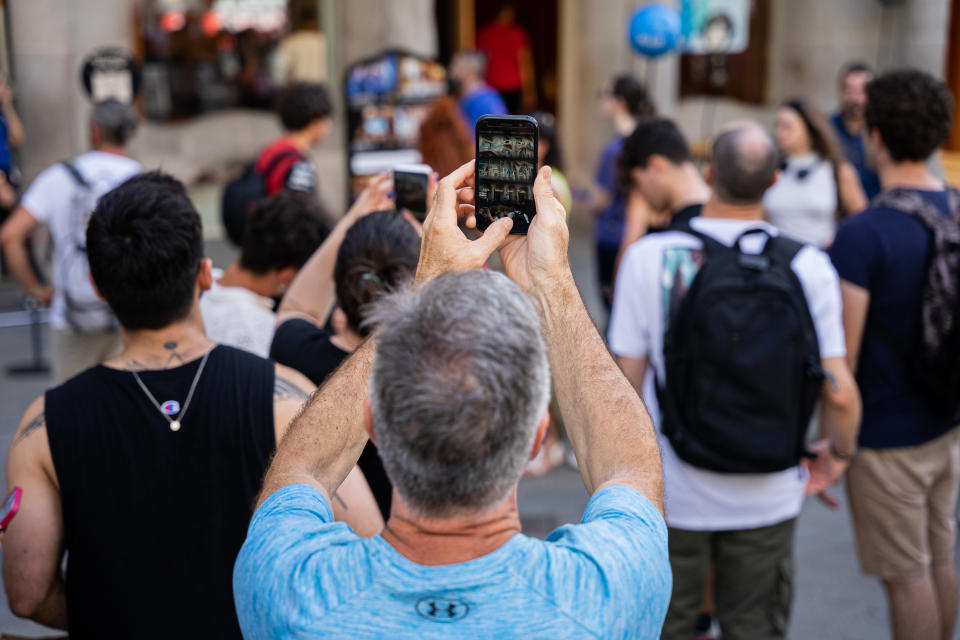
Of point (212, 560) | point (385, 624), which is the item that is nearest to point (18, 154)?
point (212, 560)

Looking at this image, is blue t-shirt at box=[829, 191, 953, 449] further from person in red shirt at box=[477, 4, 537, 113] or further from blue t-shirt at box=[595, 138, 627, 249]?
person in red shirt at box=[477, 4, 537, 113]

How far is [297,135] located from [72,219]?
1401 millimetres

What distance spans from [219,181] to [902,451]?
843cm

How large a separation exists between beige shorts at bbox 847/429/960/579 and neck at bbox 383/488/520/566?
2.55 meters

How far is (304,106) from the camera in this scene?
19.2 ft

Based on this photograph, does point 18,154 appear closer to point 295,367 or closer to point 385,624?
point 295,367

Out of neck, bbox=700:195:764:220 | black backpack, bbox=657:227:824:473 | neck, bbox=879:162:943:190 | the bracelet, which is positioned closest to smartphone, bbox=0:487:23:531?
black backpack, bbox=657:227:824:473

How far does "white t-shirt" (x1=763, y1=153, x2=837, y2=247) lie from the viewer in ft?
18.3

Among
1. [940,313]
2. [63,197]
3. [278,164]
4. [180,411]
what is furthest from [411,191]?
[63,197]

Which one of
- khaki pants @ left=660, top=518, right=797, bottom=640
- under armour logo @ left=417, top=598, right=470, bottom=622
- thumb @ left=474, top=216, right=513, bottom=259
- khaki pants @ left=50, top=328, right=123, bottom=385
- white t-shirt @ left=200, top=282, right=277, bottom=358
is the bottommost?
khaki pants @ left=660, top=518, right=797, bottom=640

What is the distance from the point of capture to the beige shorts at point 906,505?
355cm

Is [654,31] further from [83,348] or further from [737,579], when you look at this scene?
[737,579]

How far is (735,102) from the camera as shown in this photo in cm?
1304

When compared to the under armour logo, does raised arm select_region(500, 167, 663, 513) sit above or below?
above
